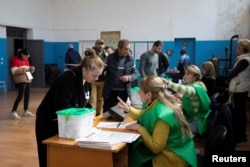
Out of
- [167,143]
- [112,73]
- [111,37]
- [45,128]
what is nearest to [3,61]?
[111,37]

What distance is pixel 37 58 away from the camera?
34.7 feet

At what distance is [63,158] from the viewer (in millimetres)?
1756

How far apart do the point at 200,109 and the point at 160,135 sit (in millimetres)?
1113

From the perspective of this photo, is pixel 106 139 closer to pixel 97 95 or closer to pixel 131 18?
pixel 97 95

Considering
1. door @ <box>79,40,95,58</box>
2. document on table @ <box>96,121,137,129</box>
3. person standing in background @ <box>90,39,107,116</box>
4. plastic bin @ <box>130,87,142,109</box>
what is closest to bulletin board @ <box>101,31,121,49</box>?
door @ <box>79,40,95,58</box>

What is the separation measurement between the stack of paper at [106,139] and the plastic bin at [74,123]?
56 mm

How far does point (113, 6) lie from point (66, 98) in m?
9.29

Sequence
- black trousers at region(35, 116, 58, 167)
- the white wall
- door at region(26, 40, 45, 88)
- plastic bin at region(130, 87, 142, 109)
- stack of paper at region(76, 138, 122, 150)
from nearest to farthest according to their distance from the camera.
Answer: stack of paper at region(76, 138, 122, 150), black trousers at region(35, 116, 58, 167), plastic bin at region(130, 87, 142, 109), the white wall, door at region(26, 40, 45, 88)

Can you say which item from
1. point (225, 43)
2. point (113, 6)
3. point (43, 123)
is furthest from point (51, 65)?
point (43, 123)

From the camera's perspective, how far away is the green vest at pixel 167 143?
1.77 m

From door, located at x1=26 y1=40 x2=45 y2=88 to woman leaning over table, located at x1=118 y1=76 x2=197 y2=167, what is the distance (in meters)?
Result: 9.22

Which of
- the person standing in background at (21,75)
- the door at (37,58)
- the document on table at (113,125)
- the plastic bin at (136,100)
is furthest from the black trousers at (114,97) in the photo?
the door at (37,58)

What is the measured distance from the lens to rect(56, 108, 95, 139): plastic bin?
1755 millimetres

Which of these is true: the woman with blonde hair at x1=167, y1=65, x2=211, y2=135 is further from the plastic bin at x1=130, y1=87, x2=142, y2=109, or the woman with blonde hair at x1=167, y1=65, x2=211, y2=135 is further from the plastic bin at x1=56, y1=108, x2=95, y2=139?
the plastic bin at x1=56, y1=108, x2=95, y2=139
